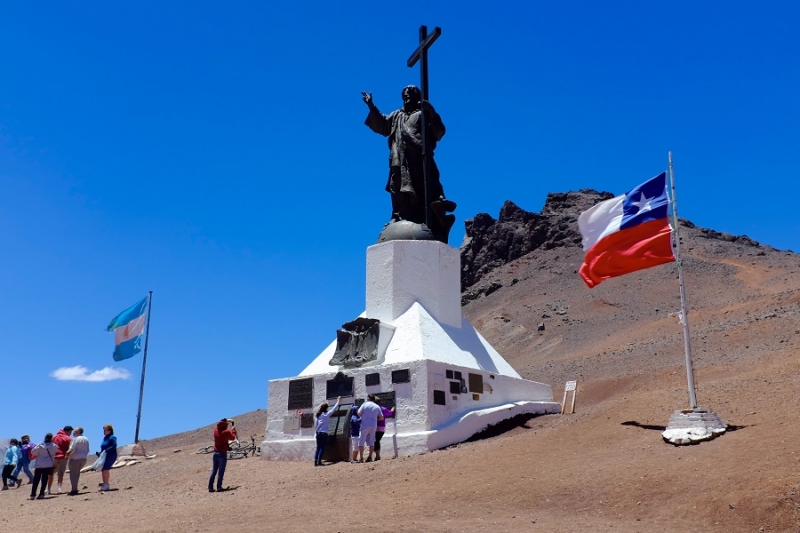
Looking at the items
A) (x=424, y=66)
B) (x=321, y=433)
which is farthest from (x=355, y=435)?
(x=424, y=66)

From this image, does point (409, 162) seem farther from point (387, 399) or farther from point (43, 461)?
point (43, 461)

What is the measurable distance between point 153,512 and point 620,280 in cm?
6238

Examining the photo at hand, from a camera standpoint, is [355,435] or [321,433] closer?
[321,433]

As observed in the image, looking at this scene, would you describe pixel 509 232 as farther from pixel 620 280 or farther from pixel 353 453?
pixel 353 453

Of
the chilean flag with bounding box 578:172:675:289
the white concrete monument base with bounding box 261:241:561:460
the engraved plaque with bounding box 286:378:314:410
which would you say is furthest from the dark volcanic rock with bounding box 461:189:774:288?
the chilean flag with bounding box 578:172:675:289

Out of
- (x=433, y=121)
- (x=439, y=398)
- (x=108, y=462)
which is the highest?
(x=433, y=121)

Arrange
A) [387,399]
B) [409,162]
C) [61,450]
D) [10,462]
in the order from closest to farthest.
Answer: [61,450], [387,399], [10,462], [409,162]

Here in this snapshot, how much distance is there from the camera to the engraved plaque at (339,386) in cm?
1628

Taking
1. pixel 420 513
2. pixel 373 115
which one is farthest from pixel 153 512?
pixel 373 115

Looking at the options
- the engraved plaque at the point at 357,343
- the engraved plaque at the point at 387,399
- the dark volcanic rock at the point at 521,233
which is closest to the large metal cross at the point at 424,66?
the engraved plaque at the point at 357,343

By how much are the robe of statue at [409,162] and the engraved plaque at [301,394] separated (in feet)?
15.1

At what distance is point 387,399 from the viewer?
15602 mm

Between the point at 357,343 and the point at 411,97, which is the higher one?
the point at 411,97

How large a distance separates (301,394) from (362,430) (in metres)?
2.88
